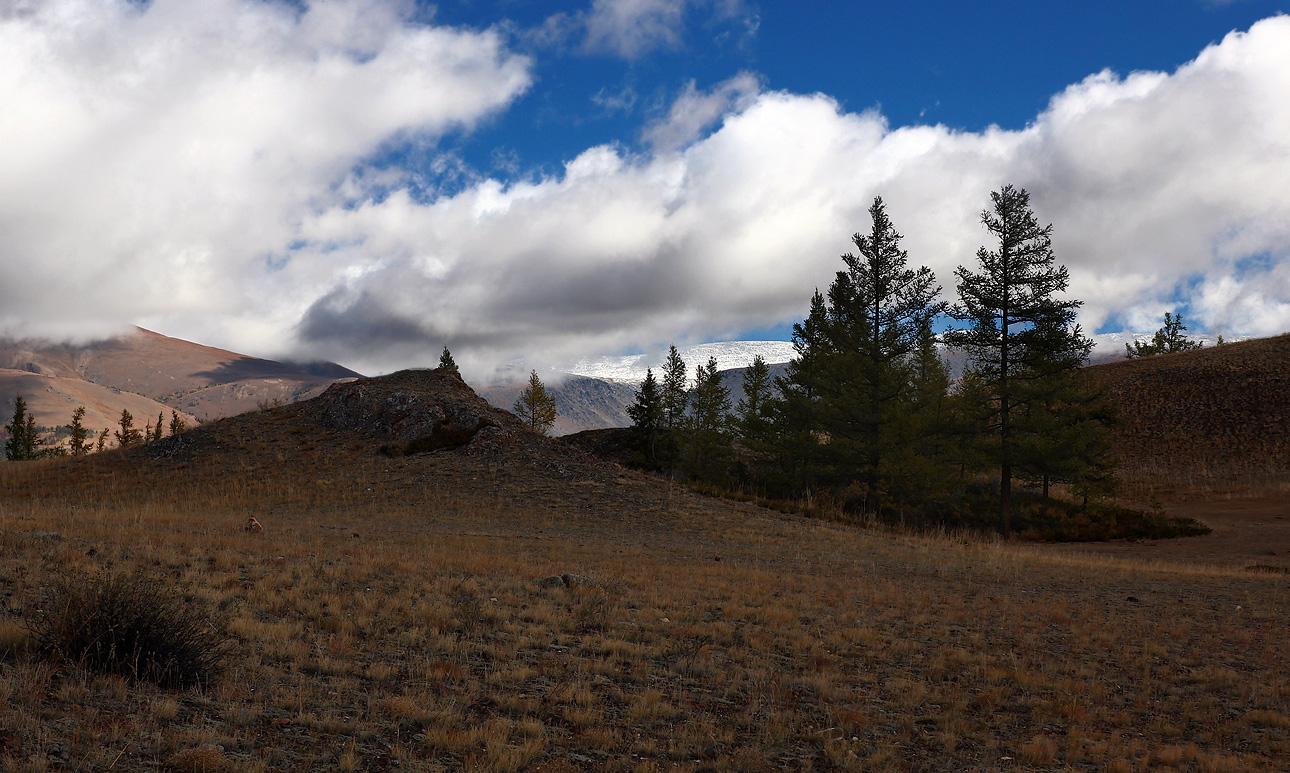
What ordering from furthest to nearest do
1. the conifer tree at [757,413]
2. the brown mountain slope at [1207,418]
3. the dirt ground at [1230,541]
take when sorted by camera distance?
the brown mountain slope at [1207,418] < the conifer tree at [757,413] < the dirt ground at [1230,541]

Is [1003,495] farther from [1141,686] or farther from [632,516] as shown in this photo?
[1141,686]

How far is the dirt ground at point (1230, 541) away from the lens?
26.0m

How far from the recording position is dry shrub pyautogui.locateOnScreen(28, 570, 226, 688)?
6195mm

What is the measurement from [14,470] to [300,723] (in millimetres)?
38517

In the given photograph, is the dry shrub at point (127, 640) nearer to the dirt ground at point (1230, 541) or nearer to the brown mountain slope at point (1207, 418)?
the dirt ground at point (1230, 541)

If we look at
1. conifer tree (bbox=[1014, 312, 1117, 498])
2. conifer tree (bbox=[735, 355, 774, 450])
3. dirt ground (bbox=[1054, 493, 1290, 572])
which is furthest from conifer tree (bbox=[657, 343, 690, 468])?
dirt ground (bbox=[1054, 493, 1290, 572])

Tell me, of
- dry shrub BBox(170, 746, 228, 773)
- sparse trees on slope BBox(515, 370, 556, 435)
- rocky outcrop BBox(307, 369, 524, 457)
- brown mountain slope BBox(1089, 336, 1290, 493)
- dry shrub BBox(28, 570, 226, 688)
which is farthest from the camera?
Answer: sparse trees on slope BBox(515, 370, 556, 435)

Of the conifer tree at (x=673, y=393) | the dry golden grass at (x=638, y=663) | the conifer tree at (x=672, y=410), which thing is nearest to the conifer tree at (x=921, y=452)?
the dry golden grass at (x=638, y=663)

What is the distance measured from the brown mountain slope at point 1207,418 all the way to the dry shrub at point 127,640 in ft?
195

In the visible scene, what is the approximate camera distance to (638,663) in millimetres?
8352

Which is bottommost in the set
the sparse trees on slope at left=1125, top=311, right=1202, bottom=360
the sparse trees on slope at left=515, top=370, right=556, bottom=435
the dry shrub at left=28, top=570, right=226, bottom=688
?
A: the dry shrub at left=28, top=570, right=226, bottom=688

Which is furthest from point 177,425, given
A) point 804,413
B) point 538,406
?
point 804,413

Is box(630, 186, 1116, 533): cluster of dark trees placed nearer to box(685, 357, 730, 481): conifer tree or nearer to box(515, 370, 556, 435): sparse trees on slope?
box(685, 357, 730, 481): conifer tree

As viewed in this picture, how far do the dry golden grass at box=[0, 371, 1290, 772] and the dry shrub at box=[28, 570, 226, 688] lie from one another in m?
0.22
